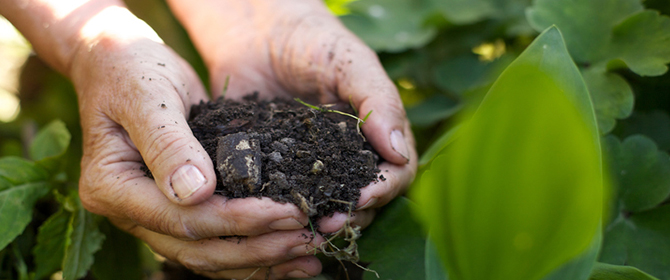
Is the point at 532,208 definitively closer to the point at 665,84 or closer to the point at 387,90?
the point at 387,90

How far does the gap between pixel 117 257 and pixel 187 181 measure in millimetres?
773

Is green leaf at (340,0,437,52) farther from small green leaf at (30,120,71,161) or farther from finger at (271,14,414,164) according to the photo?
small green leaf at (30,120,71,161)

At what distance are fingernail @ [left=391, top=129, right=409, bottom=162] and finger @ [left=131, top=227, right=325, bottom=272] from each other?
0.32 m

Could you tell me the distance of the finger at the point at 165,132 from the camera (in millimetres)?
777

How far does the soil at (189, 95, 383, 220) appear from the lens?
0.84m

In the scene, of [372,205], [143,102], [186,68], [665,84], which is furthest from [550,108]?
[665,84]

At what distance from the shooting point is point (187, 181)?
2.52 ft

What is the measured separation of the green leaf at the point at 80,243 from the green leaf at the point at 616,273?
124cm

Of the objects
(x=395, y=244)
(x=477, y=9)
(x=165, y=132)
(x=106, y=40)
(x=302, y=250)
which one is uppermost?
(x=106, y=40)

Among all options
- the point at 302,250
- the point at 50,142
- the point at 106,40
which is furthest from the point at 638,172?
the point at 50,142

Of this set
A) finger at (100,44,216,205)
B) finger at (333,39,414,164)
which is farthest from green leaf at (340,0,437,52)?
finger at (100,44,216,205)

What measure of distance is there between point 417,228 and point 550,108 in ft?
2.18

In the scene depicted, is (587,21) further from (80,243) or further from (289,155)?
(80,243)

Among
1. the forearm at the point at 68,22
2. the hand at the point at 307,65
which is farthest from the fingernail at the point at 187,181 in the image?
the forearm at the point at 68,22
